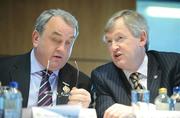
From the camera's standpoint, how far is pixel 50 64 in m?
2.10

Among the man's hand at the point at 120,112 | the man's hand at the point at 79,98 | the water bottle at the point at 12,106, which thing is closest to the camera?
the water bottle at the point at 12,106

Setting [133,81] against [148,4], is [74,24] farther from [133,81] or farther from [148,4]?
[148,4]

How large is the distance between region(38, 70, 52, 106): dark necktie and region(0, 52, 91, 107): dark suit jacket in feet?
0.23

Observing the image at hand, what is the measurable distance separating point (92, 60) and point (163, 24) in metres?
0.91

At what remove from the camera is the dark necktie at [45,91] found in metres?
1.96

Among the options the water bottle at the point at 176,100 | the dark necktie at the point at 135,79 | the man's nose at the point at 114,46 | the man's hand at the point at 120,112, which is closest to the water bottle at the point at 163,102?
the water bottle at the point at 176,100

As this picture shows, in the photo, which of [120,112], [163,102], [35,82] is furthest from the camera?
[35,82]

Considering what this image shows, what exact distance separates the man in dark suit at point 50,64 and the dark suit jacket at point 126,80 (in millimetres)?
108

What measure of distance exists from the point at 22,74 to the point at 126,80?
2.01 ft

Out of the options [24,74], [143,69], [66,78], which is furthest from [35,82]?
[143,69]

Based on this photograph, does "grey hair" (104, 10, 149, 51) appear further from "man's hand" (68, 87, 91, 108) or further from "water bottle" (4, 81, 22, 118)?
"water bottle" (4, 81, 22, 118)

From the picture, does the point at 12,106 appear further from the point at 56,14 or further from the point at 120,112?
the point at 56,14

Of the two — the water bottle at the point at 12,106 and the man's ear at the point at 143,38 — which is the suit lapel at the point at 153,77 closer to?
the man's ear at the point at 143,38

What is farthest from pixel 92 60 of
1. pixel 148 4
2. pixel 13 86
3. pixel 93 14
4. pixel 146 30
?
pixel 13 86
